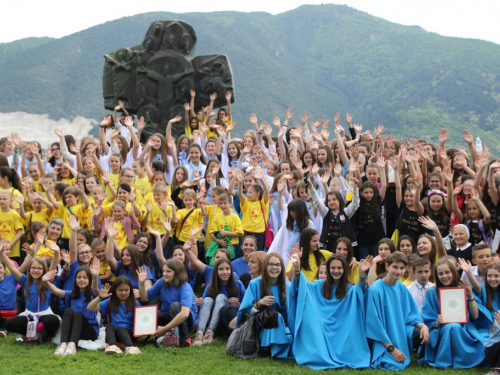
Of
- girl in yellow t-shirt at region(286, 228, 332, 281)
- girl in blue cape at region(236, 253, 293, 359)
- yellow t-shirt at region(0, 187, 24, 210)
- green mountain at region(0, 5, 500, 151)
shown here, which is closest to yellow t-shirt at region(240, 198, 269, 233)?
girl in yellow t-shirt at region(286, 228, 332, 281)

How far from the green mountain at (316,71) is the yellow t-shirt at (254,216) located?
60.1ft

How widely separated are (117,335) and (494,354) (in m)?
3.75

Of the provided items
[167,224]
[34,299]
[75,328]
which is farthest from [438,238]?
[34,299]

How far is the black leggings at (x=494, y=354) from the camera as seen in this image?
6.88 meters

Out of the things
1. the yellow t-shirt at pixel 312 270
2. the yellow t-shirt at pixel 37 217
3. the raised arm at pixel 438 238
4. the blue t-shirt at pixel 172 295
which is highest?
the raised arm at pixel 438 238

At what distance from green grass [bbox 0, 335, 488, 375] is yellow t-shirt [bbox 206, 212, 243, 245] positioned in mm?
2166

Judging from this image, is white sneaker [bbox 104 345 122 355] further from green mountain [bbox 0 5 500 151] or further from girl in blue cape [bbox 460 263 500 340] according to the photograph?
green mountain [bbox 0 5 500 151]

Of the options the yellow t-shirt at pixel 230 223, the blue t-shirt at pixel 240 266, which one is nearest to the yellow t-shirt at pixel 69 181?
the yellow t-shirt at pixel 230 223

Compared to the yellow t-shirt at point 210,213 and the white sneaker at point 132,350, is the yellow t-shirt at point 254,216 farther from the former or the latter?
the white sneaker at point 132,350

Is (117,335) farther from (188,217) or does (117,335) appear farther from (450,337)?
(450,337)

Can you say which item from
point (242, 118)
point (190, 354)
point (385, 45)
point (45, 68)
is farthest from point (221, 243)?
point (385, 45)

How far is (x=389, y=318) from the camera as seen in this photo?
7328mm

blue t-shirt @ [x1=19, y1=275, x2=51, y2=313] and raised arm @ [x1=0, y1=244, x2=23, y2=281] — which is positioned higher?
raised arm @ [x1=0, y1=244, x2=23, y2=281]

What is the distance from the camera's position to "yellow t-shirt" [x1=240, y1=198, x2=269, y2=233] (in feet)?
32.5
